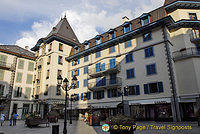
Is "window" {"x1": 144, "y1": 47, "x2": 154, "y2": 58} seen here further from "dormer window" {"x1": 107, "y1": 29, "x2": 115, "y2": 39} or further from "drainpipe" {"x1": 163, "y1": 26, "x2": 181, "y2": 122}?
"dormer window" {"x1": 107, "y1": 29, "x2": 115, "y2": 39}

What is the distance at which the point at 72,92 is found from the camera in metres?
29.8

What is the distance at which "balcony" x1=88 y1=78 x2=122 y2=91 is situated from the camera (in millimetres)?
22500

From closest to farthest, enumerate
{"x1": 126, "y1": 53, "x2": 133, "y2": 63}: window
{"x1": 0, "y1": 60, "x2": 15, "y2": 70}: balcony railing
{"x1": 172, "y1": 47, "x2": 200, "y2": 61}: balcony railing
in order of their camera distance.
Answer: {"x1": 172, "y1": 47, "x2": 200, "y2": 61}: balcony railing, {"x1": 126, "y1": 53, "x2": 133, "y2": 63}: window, {"x1": 0, "y1": 60, "x2": 15, "y2": 70}: balcony railing

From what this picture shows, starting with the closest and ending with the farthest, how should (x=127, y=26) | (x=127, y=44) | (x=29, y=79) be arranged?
1. (x=127, y=44)
2. (x=127, y=26)
3. (x=29, y=79)

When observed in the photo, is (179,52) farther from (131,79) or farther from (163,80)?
(131,79)

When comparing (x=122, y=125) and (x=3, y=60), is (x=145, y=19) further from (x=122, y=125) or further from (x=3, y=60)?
(x=3, y=60)

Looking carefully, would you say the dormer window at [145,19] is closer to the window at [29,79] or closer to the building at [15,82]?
the building at [15,82]

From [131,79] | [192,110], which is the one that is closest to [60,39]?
[131,79]

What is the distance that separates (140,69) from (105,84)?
6.14 metres

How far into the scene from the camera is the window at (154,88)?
18550 millimetres

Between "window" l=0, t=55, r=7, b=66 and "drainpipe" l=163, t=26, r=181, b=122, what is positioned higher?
"window" l=0, t=55, r=7, b=66

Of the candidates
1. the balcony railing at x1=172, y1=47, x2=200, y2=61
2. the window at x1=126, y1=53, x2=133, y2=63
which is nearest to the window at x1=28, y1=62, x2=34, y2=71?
the window at x1=126, y1=53, x2=133, y2=63

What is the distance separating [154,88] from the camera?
19.0 meters

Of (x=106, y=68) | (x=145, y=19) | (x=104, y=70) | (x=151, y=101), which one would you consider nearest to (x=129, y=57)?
(x=106, y=68)
